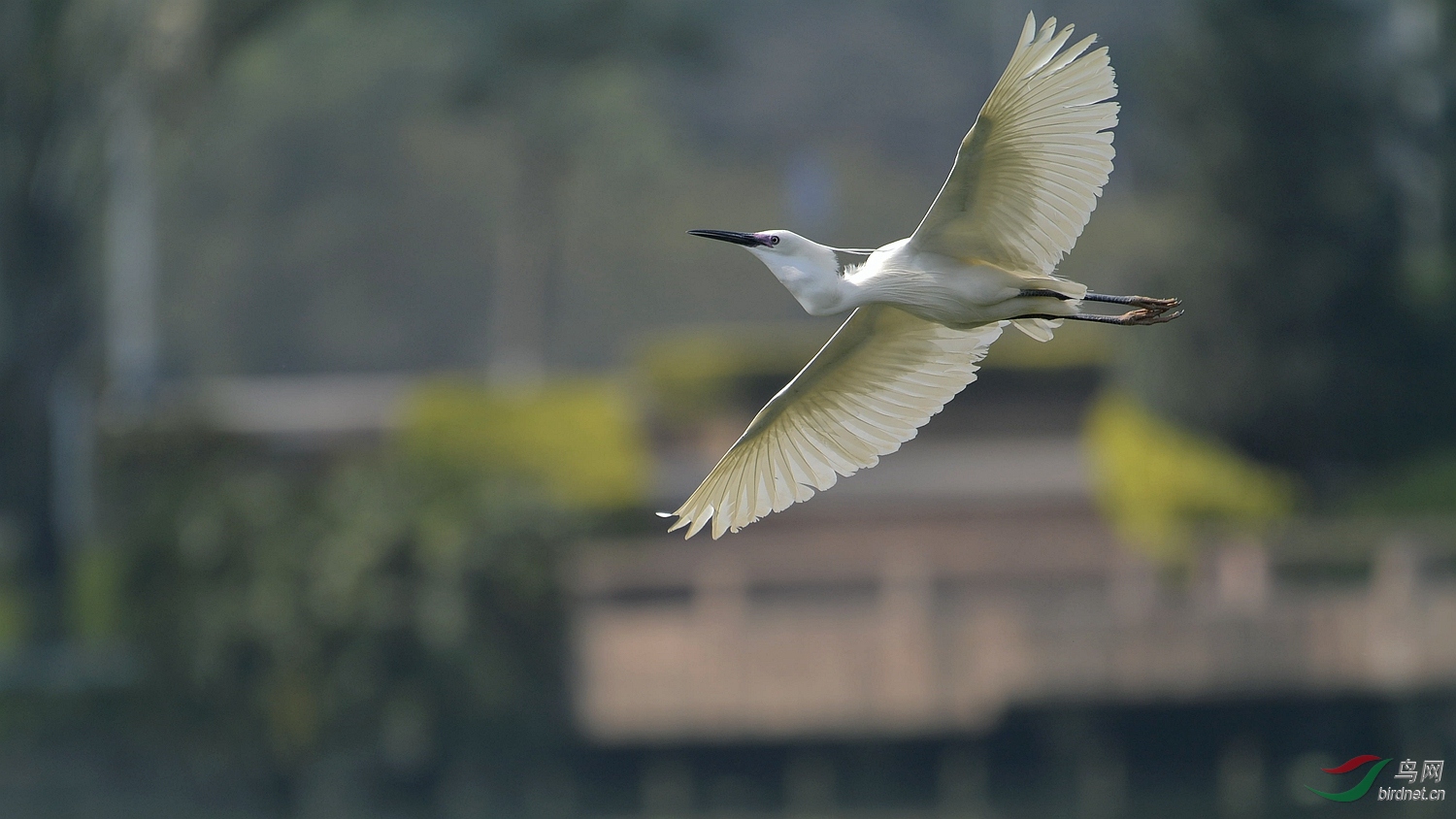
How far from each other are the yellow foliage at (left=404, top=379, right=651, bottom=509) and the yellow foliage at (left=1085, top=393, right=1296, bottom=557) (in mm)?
7967

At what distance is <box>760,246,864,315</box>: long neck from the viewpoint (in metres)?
9.35

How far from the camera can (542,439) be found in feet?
117

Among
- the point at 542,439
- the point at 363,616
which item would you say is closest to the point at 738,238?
the point at 363,616

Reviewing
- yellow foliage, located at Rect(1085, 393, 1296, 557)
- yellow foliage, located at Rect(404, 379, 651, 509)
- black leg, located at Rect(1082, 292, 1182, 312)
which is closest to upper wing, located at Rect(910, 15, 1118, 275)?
black leg, located at Rect(1082, 292, 1182, 312)

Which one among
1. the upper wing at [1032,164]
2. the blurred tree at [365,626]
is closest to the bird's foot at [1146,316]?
the upper wing at [1032,164]

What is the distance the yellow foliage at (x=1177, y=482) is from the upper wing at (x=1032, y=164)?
75.5 ft

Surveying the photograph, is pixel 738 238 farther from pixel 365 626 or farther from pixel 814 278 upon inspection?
pixel 365 626

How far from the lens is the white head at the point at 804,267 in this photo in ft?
30.7

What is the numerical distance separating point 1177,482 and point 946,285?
23.6 m

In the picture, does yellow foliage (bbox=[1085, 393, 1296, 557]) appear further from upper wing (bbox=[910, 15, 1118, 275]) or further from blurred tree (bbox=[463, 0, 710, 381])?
upper wing (bbox=[910, 15, 1118, 275])

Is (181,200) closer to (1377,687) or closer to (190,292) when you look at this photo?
(190,292)

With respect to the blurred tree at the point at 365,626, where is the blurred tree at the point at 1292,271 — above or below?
above

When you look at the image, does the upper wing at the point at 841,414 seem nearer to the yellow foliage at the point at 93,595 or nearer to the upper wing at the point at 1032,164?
the upper wing at the point at 1032,164

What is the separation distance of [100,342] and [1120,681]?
19098 mm
